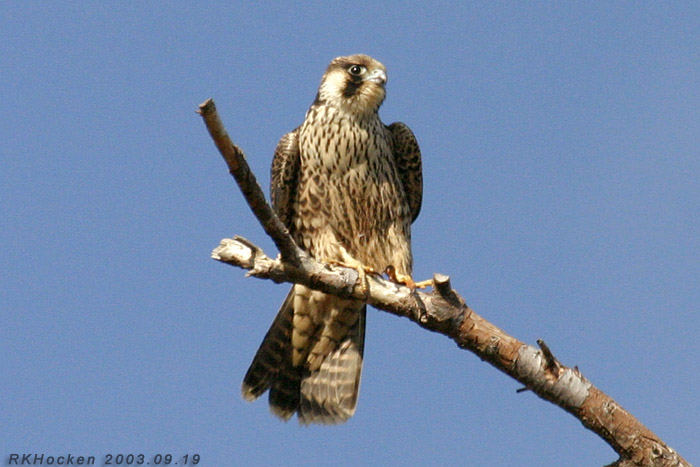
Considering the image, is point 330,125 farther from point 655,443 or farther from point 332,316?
point 655,443

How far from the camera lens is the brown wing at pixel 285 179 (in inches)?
211

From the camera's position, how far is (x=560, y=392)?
12.4ft

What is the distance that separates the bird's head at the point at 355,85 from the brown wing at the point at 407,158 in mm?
221

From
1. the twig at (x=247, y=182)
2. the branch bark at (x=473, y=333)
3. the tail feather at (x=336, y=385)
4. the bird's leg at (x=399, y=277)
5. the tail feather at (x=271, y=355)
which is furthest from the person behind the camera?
the tail feather at (x=336, y=385)

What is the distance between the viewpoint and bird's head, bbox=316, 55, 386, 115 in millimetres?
5426

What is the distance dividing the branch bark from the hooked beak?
1688 mm

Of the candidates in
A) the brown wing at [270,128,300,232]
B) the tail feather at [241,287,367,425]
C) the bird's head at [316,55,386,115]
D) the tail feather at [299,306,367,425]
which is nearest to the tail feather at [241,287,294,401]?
the tail feather at [241,287,367,425]

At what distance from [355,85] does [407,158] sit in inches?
20.6

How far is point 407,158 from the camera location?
5.62 m

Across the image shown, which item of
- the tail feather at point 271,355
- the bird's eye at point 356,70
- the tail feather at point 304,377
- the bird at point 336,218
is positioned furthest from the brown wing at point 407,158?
the tail feather at point 271,355

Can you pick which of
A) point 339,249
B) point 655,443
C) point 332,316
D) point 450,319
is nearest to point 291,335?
point 332,316

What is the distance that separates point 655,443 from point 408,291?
3.79 ft

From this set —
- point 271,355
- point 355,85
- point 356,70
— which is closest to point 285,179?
point 355,85

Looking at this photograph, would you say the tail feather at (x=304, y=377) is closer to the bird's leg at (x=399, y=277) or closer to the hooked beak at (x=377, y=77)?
the bird's leg at (x=399, y=277)
